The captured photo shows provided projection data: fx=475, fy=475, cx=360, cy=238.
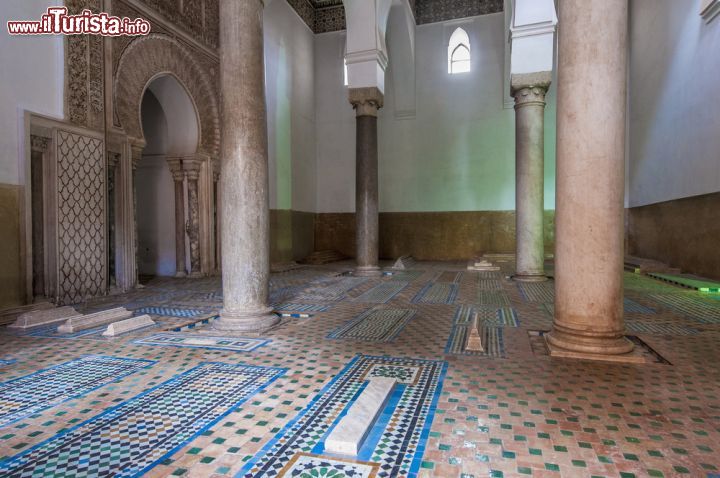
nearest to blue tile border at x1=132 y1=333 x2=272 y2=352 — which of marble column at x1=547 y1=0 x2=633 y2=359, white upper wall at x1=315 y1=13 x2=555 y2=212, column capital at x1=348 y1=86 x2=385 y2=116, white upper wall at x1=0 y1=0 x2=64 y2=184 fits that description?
marble column at x1=547 y1=0 x2=633 y2=359

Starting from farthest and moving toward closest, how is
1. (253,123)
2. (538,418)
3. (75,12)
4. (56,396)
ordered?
1. (75,12)
2. (253,123)
3. (56,396)
4. (538,418)

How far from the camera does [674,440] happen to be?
7.45 ft

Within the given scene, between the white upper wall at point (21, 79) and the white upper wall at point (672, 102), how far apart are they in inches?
369

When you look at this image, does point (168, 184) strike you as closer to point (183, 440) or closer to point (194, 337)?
point (194, 337)

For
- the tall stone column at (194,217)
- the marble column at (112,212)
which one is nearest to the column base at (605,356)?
the marble column at (112,212)

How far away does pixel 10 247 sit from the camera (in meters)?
5.54

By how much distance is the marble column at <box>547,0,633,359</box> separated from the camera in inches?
135

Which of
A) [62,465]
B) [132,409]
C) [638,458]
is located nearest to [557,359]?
[638,458]

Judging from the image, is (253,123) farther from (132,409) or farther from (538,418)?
(538,418)

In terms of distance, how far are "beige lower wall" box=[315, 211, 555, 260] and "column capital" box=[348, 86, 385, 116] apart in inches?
191

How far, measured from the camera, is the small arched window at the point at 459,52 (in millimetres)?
13016

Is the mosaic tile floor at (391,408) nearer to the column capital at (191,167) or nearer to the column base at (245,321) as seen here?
the column base at (245,321)

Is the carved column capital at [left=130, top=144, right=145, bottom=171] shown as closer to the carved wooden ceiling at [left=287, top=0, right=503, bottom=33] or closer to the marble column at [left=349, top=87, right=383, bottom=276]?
the marble column at [left=349, top=87, right=383, bottom=276]

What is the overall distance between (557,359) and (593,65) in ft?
7.14
